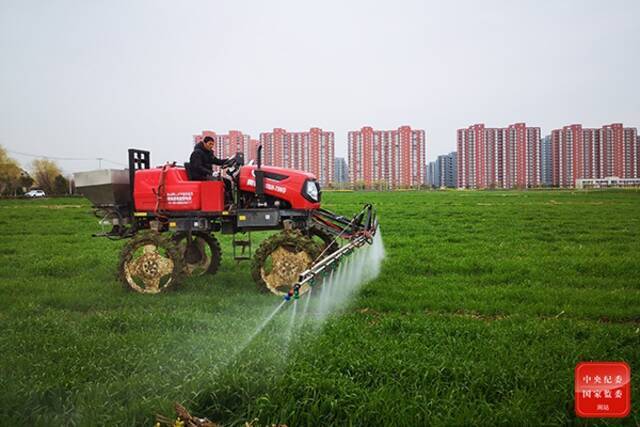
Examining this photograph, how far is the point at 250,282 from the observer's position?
8469 mm

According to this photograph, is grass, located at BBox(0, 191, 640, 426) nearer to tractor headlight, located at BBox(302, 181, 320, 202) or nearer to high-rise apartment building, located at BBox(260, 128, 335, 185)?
tractor headlight, located at BBox(302, 181, 320, 202)

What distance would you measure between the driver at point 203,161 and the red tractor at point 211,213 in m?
0.12

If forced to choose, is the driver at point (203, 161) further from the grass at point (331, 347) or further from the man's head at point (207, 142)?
the grass at point (331, 347)

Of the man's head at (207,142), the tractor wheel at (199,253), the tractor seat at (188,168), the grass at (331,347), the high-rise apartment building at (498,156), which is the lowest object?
the grass at (331,347)

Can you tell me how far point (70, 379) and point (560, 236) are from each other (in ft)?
45.3

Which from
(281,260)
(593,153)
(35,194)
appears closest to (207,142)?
(281,260)

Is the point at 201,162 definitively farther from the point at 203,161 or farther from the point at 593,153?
the point at 593,153

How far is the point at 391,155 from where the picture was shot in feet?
132

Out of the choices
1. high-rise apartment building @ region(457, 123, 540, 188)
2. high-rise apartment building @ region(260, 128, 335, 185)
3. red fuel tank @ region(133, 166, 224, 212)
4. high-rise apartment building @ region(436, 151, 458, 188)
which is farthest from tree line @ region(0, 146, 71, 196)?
high-rise apartment building @ region(436, 151, 458, 188)

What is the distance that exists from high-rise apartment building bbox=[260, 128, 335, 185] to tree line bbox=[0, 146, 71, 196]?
3.49 m

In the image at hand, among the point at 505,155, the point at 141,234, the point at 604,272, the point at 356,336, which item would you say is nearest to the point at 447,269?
the point at 604,272

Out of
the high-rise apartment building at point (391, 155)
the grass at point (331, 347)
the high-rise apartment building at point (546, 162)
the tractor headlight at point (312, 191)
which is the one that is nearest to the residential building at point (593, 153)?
the high-rise apartment building at point (546, 162)

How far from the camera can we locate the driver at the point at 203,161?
7.61 m

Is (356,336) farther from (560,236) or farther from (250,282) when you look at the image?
(560,236)
